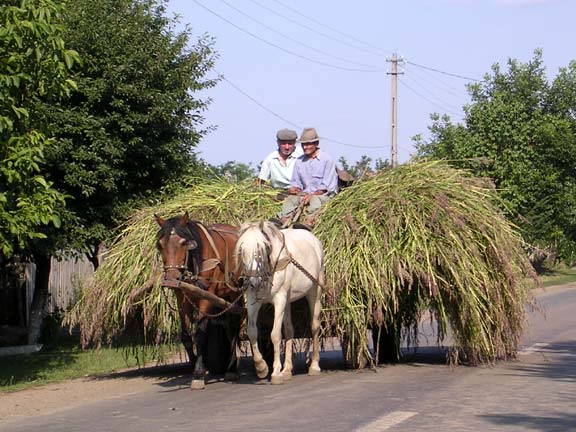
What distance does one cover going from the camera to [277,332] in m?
10.5

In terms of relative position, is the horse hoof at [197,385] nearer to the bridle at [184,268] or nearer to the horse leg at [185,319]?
the horse leg at [185,319]

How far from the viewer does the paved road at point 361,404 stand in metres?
7.85

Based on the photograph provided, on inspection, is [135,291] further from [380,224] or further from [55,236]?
[55,236]

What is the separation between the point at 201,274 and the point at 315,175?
255 cm

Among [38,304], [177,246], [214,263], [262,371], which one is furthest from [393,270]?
[38,304]

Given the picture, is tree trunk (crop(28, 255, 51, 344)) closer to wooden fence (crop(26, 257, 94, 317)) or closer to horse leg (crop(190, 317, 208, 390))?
wooden fence (crop(26, 257, 94, 317))

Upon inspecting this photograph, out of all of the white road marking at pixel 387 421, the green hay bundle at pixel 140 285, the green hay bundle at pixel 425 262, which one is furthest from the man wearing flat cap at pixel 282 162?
the white road marking at pixel 387 421

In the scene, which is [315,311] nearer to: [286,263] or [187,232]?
[286,263]

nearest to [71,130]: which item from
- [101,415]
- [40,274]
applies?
[40,274]

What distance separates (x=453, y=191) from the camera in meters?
11.5

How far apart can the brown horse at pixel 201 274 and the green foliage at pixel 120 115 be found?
4690 mm

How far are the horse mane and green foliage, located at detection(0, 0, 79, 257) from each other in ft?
6.66

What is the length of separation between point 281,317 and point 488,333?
248cm

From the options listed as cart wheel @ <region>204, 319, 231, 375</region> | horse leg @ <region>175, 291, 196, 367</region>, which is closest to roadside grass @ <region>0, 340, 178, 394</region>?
cart wheel @ <region>204, 319, 231, 375</region>
